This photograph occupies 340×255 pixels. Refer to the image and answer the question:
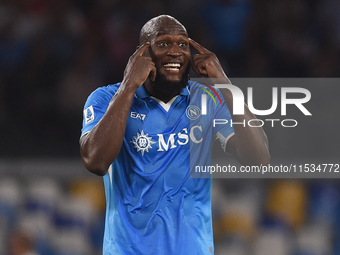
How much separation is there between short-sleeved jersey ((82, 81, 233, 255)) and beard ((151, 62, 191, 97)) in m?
0.05

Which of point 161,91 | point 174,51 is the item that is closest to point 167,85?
point 161,91

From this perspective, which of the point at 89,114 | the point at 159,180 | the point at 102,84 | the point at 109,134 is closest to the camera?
the point at 109,134

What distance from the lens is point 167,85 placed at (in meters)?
2.52

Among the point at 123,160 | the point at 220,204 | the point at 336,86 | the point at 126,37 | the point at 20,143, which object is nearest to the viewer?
the point at 123,160

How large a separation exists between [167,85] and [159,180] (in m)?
0.53

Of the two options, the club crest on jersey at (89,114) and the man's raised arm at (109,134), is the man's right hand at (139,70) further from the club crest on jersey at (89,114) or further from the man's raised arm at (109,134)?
the club crest on jersey at (89,114)

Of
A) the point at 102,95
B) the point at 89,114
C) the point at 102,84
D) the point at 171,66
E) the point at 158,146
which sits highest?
the point at 102,84

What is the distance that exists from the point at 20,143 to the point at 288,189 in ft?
8.93

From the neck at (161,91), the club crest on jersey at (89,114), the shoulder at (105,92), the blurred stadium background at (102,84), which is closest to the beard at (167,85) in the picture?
the neck at (161,91)

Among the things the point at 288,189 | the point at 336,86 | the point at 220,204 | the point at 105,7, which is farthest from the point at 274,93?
the point at 105,7

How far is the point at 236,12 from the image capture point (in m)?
5.89

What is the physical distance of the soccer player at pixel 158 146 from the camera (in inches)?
89.8

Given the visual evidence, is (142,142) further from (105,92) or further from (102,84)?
(102,84)

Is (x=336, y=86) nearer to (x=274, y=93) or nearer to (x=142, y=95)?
(x=274, y=93)
